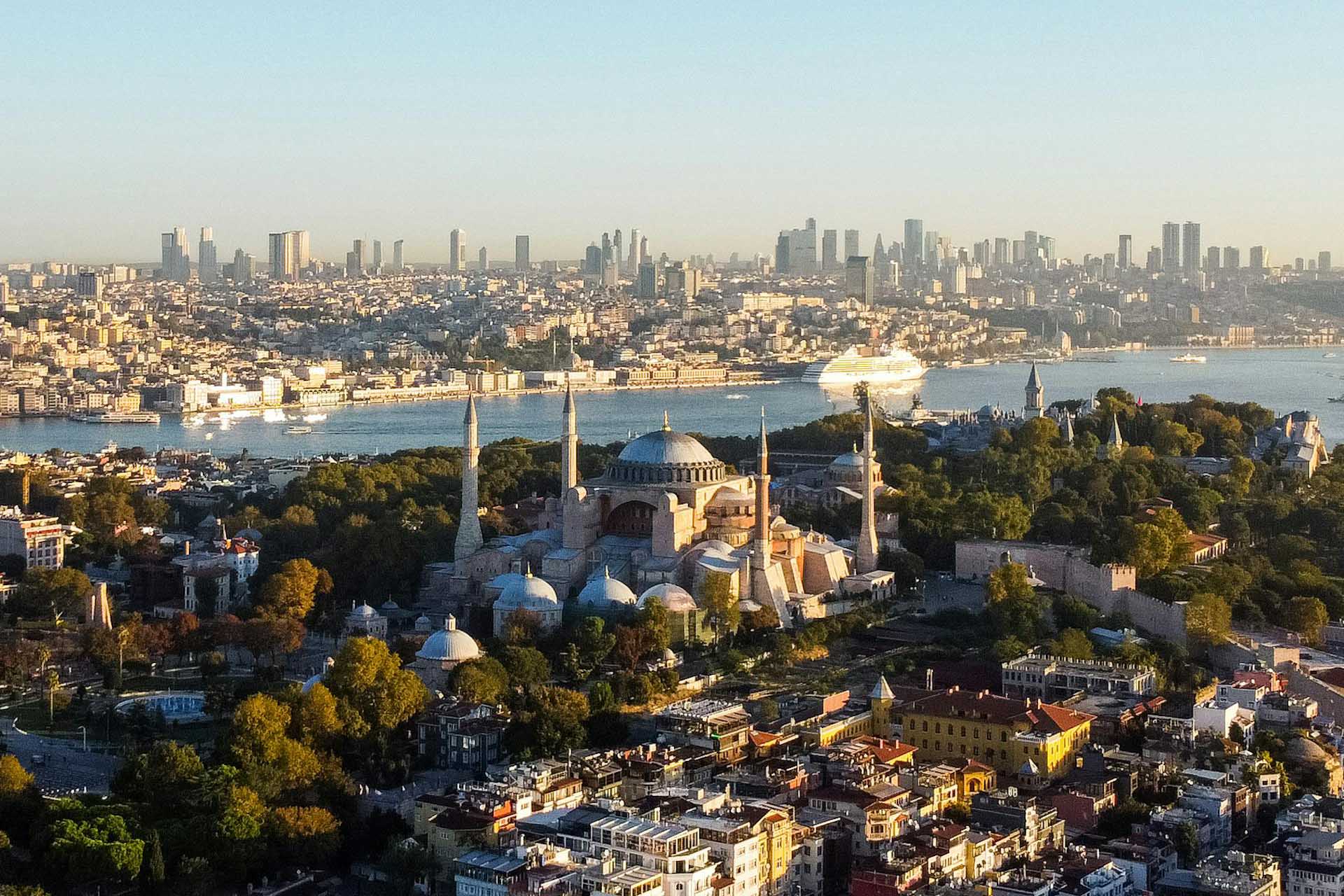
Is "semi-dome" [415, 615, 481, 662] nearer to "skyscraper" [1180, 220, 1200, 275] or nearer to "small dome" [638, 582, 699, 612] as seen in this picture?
"small dome" [638, 582, 699, 612]

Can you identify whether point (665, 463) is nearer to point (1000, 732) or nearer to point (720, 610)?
point (720, 610)

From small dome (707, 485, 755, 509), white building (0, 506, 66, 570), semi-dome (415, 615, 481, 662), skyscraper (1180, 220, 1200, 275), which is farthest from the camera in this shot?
skyscraper (1180, 220, 1200, 275)

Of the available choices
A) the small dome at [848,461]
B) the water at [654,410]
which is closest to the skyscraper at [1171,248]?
the water at [654,410]

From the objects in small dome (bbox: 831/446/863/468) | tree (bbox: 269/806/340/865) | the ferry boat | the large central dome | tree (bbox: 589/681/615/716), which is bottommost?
the ferry boat

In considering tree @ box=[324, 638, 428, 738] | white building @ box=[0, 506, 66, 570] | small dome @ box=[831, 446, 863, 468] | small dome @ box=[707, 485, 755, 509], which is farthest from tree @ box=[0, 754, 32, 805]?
small dome @ box=[831, 446, 863, 468]

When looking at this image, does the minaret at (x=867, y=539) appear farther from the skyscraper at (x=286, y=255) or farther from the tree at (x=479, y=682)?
the skyscraper at (x=286, y=255)

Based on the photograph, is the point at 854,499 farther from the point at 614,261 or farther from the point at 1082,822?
the point at 614,261
